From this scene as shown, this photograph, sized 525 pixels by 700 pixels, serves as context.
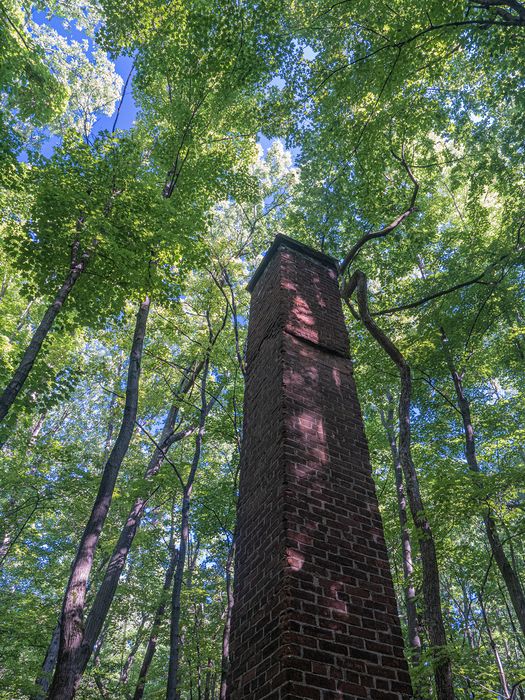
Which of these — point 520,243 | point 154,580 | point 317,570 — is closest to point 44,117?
point 520,243

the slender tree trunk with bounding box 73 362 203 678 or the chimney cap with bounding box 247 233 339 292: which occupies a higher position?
the chimney cap with bounding box 247 233 339 292

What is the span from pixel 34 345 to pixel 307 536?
16.8ft

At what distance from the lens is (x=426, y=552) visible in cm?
554

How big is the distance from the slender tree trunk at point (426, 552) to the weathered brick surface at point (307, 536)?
98.4 inches

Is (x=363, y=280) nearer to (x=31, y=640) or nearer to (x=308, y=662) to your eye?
(x=308, y=662)

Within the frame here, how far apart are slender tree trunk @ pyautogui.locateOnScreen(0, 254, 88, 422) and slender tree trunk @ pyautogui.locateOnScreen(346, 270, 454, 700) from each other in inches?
179

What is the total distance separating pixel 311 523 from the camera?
3041 mm

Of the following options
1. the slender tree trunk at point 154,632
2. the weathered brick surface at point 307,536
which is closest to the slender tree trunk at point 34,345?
the weathered brick surface at point 307,536

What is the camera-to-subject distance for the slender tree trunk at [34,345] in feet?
18.9

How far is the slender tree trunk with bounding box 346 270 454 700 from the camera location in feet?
16.1

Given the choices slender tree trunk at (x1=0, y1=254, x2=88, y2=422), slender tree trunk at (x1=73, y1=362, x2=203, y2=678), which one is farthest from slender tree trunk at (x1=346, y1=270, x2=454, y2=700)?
slender tree trunk at (x1=0, y1=254, x2=88, y2=422)

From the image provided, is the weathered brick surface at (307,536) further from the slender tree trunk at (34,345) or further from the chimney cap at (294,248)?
the slender tree trunk at (34,345)

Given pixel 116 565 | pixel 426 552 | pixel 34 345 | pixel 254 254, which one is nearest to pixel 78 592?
pixel 34 345

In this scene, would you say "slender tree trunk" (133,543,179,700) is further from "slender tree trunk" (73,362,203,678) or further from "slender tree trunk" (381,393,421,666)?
"slender tree trunk" (381,393,421,666)
